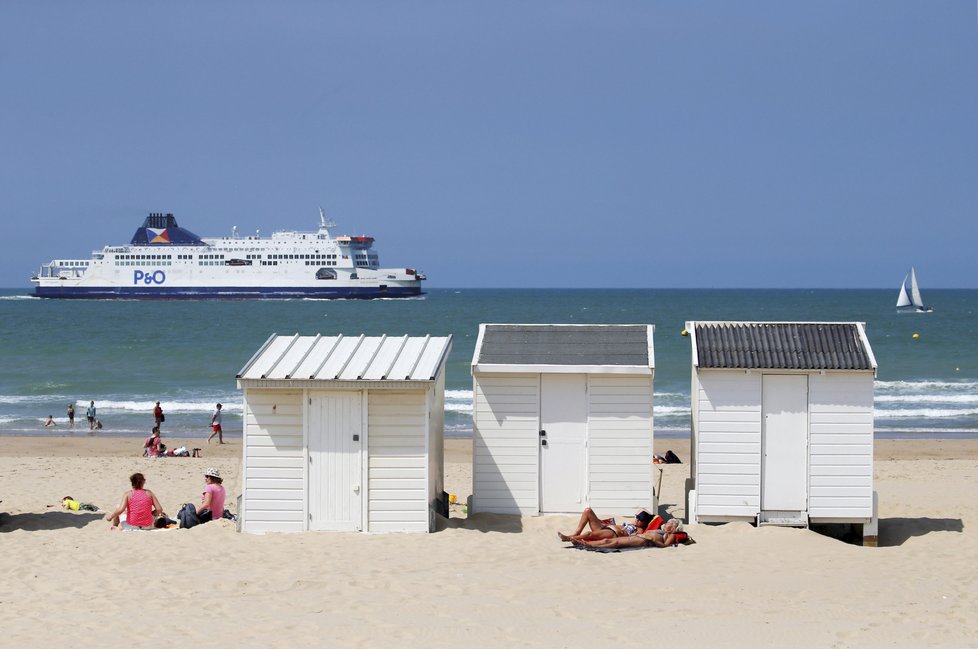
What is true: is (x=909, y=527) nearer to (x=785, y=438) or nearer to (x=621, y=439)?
(x=785, y=438)

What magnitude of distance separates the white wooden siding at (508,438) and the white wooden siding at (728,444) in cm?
155

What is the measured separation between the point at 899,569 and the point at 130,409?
72.3 feet

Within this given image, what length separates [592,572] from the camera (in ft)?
27.0

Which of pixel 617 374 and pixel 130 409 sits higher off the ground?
pixel 617 374

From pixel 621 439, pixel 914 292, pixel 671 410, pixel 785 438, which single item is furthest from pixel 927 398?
pixel 914 292

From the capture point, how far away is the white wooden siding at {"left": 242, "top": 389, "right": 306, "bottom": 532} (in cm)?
939

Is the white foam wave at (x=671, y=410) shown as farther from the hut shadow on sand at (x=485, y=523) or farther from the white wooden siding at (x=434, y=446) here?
the hut shadow on sand at (x=485, y=523)

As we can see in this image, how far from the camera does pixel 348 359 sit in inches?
382

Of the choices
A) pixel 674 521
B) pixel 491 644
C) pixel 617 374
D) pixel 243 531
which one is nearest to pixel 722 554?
pixel 674 521

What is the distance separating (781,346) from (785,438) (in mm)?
854

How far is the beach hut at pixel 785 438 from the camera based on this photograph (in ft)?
30.9

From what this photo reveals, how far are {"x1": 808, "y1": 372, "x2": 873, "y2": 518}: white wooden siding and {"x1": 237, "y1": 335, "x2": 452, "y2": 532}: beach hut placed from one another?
11.5ft

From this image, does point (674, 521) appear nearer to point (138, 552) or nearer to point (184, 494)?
point (138, 552)

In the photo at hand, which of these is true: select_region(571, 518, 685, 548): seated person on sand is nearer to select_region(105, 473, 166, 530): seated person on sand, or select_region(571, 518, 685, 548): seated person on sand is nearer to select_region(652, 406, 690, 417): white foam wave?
select_region(105, 473, 166, 530): seated person on sand
